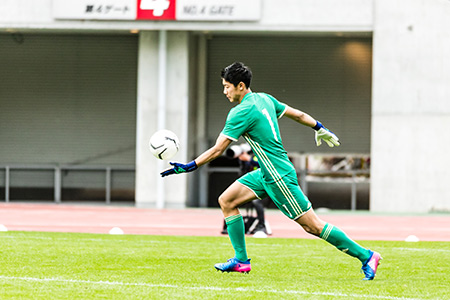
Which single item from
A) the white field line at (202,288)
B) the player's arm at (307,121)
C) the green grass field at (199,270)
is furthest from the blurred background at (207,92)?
the white field line at (202,288)

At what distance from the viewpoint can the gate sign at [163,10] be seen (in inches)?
901

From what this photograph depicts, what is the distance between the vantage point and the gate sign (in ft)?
75.0

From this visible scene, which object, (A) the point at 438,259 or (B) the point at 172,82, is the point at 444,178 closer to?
(B) the point at 172,82

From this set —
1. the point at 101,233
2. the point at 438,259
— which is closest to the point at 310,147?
the point at 101,233

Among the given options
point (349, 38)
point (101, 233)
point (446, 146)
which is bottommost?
point (101, 233)

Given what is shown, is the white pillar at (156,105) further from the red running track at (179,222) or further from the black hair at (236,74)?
the black hair at (236,74)

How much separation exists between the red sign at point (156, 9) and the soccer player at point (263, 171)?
14658 mm

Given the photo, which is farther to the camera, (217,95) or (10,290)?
(217,95)

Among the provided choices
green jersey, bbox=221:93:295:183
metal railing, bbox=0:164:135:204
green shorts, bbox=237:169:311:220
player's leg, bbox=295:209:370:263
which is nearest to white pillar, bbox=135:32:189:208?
metal railing, bbox=0:164:135:204

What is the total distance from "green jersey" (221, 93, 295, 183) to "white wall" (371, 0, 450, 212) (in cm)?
1491

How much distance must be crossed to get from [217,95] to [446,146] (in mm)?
8324

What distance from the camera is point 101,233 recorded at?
15.5 meters

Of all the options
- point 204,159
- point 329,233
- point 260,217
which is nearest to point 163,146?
point 204,159

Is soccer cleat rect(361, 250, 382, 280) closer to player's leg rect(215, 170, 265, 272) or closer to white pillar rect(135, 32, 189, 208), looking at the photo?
player's leg rect(215, 170, 265, 272)
